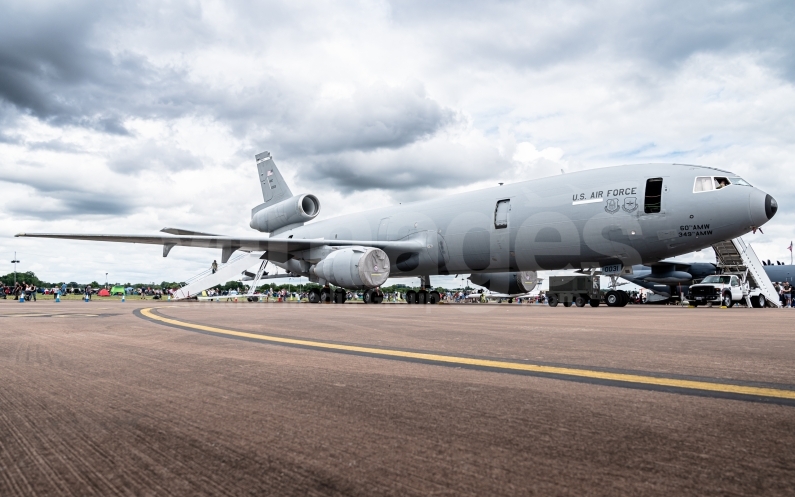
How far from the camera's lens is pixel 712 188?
10984 mm

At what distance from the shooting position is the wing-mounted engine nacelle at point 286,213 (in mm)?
22703

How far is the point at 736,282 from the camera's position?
2027 cm

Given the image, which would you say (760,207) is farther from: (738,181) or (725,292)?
(725,292)

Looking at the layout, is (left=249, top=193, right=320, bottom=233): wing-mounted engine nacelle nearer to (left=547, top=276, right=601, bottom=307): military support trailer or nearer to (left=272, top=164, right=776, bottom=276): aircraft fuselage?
(left=272, top=164, right=776, bottom=276): aircraft fuselage

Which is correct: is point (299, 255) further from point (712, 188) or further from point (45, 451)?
point (45, 451)

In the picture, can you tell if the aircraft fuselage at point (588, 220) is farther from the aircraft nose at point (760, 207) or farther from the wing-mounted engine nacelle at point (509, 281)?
the wing-mounted engine nacelle at point (509, 281)

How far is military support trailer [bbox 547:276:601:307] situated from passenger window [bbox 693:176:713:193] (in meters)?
6.45

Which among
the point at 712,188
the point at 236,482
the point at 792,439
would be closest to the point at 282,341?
the point at 236,482

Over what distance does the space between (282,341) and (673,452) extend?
10.3 ft

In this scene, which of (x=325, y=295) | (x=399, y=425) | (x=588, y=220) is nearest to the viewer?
(x=399, y=425)

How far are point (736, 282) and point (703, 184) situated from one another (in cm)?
1191

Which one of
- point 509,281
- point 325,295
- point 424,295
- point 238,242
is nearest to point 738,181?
point 509,281

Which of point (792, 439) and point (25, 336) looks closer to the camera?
point (792, 439)

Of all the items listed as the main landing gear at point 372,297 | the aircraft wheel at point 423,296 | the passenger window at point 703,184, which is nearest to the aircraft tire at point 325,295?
the main landing gear at point 372,297
